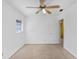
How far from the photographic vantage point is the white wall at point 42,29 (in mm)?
9266

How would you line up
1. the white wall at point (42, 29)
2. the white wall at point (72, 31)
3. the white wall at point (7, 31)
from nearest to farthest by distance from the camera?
the white wall at point (7, 31)
the white wall at point (72, 31)
the white wall at point (42, 29)

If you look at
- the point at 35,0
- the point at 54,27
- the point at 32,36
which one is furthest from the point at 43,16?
the point at 35,0

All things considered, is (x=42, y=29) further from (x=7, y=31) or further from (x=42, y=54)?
(x=7, y=31)

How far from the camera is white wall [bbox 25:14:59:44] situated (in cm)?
Result: 927

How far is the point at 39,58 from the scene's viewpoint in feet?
15.1

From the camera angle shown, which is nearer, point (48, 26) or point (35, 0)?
point (35, 0)

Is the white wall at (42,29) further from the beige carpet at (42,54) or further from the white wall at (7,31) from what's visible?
the white wall at (7,31)

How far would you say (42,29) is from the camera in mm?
9344

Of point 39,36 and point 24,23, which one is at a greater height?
point 24,23

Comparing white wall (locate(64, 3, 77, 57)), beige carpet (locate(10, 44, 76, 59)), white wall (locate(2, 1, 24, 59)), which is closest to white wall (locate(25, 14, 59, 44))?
beige carpet (locate(10, 44, 76, 59))

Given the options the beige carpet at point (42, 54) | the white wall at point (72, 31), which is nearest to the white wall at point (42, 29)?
the beige carpet at point (42, 54)

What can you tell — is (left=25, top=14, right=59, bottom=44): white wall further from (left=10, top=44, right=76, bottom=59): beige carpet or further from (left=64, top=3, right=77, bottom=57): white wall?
(left=64, top=3, right=77, bottom=57): white wall

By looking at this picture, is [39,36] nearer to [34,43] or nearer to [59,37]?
[34,43]

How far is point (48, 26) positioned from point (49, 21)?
44 cm
